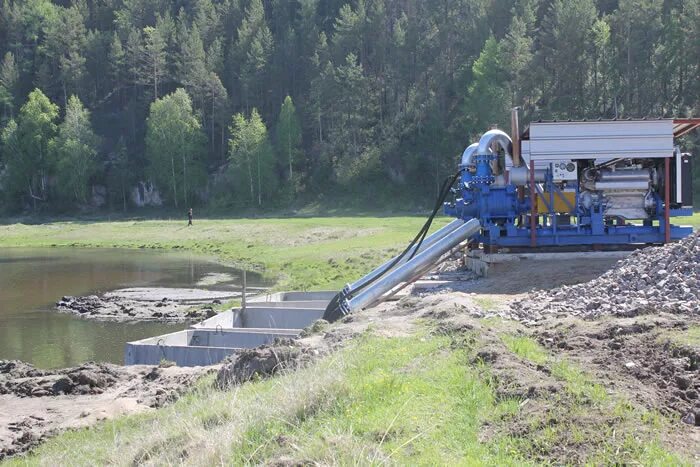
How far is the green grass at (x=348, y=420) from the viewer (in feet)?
22.4

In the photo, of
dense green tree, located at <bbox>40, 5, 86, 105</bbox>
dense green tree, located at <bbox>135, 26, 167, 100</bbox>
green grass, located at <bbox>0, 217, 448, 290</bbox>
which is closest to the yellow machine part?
green grass, located at <bbox>0, 217, 448, 290</bbox>

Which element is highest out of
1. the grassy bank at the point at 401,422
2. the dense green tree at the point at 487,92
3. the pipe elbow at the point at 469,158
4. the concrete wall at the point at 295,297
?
the dense green tree at the point at 487,92

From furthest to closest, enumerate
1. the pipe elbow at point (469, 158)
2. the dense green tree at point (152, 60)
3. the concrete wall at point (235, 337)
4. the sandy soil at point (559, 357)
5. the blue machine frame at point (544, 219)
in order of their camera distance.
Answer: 1. the dense green tree at point (152, 60)
2. the pipe elbow at point (469, 158)
3. the blue machine frame at point (544, 219)
4. the concrete wall at point (235, 337)
5. the sandy soil at point (559, 357)

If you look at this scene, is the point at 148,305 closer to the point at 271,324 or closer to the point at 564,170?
the point at 271,324

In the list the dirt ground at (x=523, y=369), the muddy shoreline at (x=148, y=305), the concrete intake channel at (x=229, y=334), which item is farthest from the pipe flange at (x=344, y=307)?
the muddy shoreline at (x=148, y=305)

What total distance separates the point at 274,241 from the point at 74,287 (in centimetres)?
1681

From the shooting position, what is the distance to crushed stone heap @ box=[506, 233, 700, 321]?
12727mm

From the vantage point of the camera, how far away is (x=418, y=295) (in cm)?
1805

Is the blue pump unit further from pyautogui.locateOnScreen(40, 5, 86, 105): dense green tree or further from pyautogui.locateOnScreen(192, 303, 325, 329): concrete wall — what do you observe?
pyautogui.locateOnScreen(40, 5, 86, 105): dense green tree

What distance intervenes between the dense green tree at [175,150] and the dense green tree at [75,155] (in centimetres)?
818

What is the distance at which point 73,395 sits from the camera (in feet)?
51.2

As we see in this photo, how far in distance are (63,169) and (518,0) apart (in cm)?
5911

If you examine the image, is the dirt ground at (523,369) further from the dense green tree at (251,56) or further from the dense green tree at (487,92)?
the dense green tree at (251,56)

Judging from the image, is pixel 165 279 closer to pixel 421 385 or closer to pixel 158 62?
pixel 421 385
